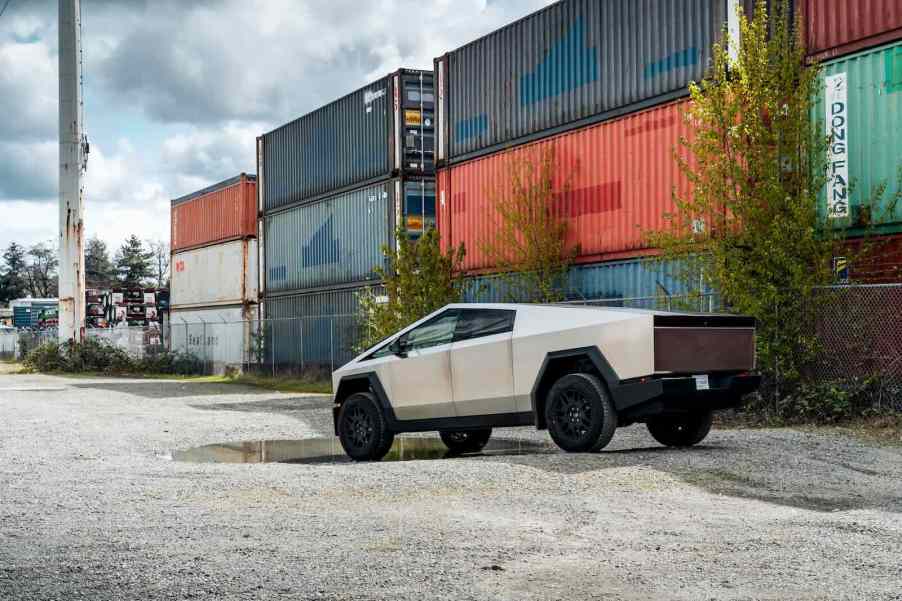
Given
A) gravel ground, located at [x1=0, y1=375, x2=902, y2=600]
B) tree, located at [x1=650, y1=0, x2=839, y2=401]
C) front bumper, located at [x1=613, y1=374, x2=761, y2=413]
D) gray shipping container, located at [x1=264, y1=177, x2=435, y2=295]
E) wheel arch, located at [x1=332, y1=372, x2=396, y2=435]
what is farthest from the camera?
gray shipping container, located at [x1=264, y1=177, x2=435, y2=295]

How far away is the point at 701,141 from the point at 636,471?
26.1ft

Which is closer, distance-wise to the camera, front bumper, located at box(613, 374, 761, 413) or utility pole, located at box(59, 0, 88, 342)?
front bumper, located at box(613, 374, 761, 413)

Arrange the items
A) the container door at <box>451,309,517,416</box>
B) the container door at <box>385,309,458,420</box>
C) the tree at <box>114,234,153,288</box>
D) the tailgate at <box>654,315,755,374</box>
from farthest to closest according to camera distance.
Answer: the tree at <box>114,234,153,288</box>, the container door at <box>385,309,458,420</box>, the container door at <box>451,309,517,416</box>, the tailgate at <box>654,315,755,374</box>

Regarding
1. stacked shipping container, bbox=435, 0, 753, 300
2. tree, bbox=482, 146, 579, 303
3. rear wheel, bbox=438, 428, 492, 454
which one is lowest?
rear wheel, bbox=438, 428, 492, 454

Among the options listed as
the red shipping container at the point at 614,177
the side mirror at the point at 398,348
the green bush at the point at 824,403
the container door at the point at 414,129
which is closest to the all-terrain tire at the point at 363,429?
the side mirror at the point at 398,348

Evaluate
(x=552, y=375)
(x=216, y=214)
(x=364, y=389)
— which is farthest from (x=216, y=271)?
(x=552, y=375)

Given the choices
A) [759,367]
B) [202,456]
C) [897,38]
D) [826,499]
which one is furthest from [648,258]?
[826,499]

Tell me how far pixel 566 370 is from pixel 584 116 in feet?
36.1

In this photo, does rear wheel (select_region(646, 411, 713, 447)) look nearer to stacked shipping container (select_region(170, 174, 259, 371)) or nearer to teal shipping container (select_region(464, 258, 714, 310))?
teal shipping container (select_region(464, 258, 714, 310))

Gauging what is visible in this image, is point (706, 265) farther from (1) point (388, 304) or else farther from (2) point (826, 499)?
(1) point (388, 304)

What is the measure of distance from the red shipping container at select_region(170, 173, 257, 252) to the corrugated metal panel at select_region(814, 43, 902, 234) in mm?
24937

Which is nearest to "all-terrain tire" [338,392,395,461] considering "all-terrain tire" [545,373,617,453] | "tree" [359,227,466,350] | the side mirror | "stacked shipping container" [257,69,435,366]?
the side mirror

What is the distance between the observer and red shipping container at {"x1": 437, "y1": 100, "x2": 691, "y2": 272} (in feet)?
60.7

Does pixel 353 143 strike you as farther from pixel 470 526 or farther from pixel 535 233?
pixel 470 526
